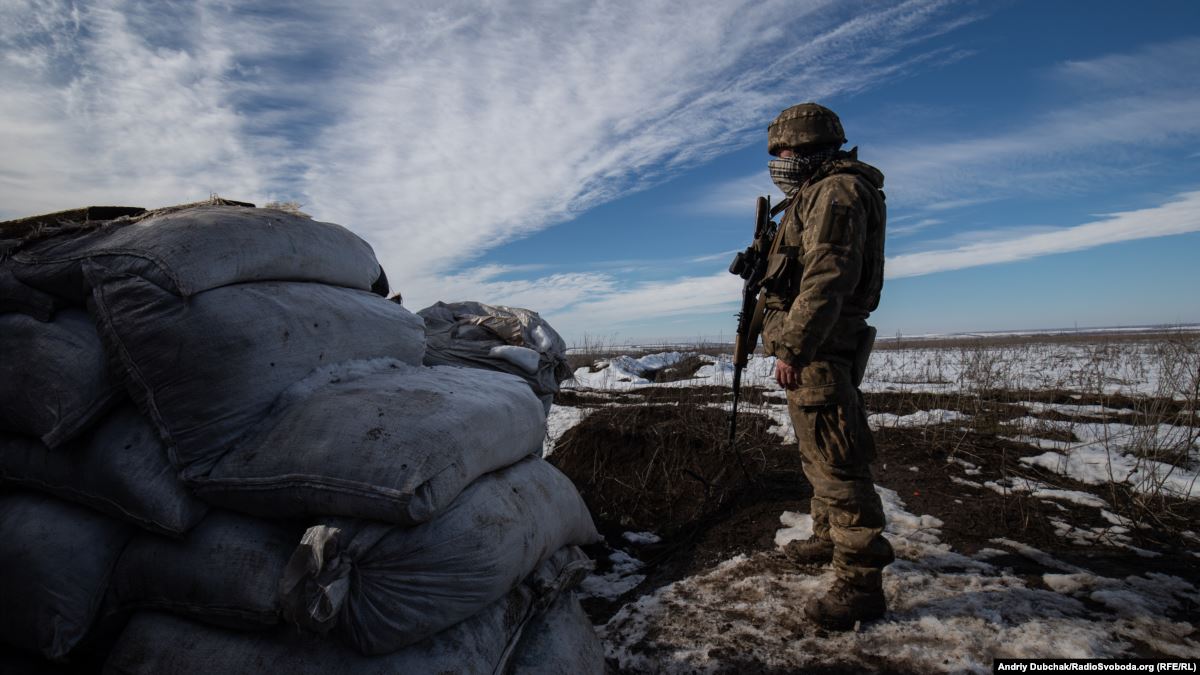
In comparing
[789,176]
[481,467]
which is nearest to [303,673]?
[481,467]

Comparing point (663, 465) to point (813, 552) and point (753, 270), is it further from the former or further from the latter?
point (753, 270)

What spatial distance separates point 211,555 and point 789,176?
2.50 metres

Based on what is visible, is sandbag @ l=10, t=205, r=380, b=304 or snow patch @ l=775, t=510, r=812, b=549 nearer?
sandbag @ l=10, t=205, r=380, b=304

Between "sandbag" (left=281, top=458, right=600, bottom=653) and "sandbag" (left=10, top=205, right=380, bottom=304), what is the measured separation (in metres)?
0.92

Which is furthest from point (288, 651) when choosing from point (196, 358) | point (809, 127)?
point (809, 127)

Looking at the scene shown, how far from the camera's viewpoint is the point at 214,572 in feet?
5.16

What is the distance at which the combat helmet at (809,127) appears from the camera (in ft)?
7.94

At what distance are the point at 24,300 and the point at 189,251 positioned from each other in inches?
26.8

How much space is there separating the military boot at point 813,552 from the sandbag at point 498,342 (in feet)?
5.55

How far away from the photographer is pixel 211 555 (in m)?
1.61

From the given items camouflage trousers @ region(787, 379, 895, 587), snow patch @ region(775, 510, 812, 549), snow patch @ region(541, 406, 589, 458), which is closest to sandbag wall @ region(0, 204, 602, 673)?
camouflage trousers @ region(787, 379, 895, 587)

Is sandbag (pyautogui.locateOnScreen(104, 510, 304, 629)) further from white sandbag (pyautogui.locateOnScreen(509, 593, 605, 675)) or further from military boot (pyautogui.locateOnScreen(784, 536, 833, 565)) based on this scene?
military boot (pyautogui.locateOnScreen(784, 536, 833, 565))

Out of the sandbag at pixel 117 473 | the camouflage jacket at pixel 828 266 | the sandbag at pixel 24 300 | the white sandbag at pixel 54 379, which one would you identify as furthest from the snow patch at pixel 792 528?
the sandbag at pixel 24 300

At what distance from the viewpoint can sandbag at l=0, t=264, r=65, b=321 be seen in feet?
6.20
